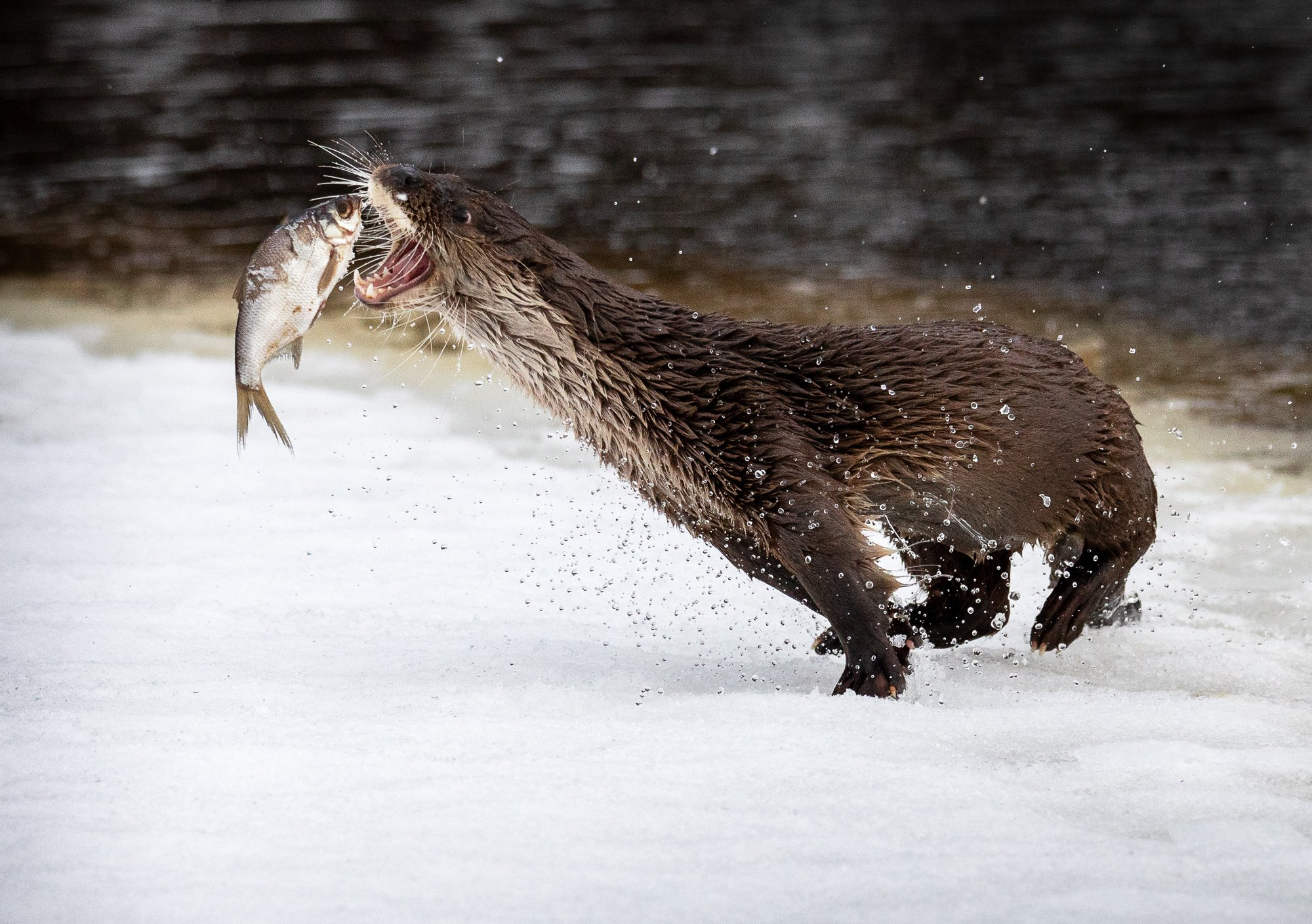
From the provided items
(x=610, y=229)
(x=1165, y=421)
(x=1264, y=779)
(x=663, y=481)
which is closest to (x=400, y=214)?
(x=663, y=481)

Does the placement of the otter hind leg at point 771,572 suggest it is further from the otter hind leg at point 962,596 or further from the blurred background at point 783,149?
the blurred background at point 783,149

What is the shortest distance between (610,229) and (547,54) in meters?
5.30

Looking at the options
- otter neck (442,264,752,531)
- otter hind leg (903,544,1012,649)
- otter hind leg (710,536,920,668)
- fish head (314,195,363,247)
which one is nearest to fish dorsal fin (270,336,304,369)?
fish head (314,195,363,247)

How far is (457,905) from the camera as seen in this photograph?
6.71 feet

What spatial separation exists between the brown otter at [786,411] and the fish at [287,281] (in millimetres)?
118

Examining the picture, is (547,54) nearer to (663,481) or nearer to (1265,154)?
(1265,154)

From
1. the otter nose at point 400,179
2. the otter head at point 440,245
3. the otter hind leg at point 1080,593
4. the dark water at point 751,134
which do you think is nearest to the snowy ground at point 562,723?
the otter hind leg at point 1080,593

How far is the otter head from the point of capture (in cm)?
301

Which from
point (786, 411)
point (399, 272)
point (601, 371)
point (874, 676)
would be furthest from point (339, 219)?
point (874, 676)

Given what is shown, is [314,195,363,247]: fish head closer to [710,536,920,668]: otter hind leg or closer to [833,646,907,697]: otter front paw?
[710,536,920,668]: otter hind leg

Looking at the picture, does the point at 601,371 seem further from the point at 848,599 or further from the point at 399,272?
the point at 848,599

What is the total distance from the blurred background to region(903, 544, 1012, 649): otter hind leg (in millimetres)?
1127

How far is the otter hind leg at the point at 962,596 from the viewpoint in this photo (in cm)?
348

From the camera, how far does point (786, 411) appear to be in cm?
304
